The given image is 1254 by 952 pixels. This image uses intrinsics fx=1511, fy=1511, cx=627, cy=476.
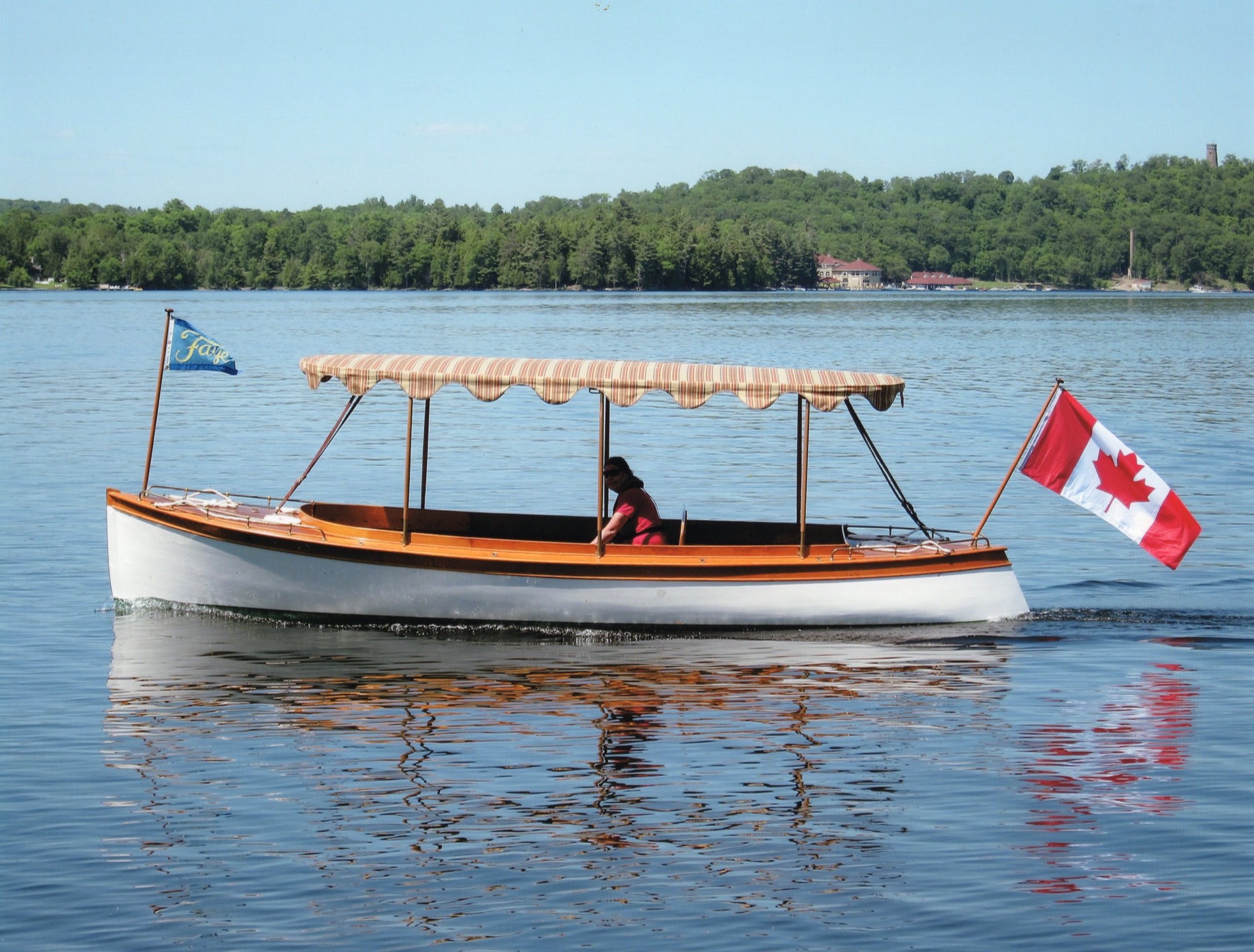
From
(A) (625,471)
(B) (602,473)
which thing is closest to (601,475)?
(B) (602,473)

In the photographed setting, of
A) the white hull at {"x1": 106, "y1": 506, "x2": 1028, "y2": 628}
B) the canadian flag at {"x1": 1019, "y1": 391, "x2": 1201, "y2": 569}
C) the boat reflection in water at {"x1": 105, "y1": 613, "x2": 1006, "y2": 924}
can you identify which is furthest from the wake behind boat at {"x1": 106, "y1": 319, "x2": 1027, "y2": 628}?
the canadian flag at {"x1": 1019, "y1": 391, "x2": 1201, "y2": 569}

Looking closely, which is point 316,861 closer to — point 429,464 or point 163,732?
point 163,732

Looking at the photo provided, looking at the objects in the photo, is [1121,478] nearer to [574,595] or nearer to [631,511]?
[631,511]

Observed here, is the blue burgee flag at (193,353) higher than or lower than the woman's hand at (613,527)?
higher

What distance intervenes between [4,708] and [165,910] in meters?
5.05

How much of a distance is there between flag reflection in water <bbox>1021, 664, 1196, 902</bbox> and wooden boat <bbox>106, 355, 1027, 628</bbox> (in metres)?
2.29

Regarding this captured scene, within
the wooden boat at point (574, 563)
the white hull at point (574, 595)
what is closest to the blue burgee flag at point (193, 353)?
the wooden boat at point (574, 563)

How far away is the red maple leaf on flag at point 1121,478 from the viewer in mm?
16234

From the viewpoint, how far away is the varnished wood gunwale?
1611 centimetres

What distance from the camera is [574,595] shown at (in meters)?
16.3

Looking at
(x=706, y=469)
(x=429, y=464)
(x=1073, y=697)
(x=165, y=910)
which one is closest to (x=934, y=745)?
(x=1073, y=697)

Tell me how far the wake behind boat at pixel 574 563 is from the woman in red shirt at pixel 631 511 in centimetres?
22

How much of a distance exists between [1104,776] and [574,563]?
599 cm

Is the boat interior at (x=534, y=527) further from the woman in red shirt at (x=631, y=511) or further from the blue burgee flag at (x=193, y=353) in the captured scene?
the blue burgee flag at (x=193, y=353)
